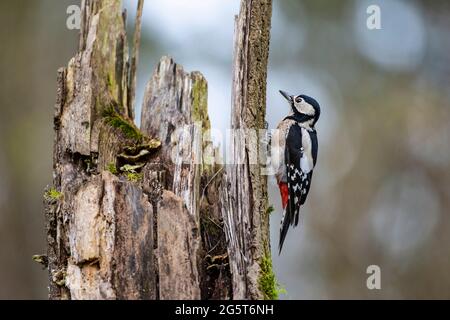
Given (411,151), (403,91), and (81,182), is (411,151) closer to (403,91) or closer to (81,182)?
(403,91)

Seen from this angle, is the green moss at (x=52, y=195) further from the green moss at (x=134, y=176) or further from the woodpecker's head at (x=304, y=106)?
the woodpecker's head at (x=304, y=106)

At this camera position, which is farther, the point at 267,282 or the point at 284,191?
the point at 284,191

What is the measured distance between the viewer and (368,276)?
8359 mm

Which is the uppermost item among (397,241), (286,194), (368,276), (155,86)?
(155,86)

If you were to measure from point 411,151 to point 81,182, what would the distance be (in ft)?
18.1

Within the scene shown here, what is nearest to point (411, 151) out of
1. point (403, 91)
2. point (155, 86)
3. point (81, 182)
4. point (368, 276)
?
point (403, 91)

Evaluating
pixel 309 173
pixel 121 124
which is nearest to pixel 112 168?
pixel 121 124

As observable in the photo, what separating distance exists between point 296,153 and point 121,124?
5.95 ft

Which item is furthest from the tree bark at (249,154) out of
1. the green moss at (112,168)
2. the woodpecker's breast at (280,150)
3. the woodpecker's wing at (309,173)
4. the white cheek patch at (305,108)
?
the white cheek patch at (305,108)

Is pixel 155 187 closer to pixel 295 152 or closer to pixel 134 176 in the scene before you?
pixel 134 176

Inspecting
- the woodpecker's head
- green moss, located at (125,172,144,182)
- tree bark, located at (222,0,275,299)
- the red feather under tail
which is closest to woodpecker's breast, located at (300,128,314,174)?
the woodpecker's head

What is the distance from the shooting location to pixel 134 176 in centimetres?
374

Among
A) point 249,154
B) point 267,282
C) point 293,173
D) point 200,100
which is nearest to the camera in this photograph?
point 267,282

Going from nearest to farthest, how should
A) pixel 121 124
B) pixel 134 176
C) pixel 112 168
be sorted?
pixel 134 176 → pixel 112 168 → pixel 121 124
